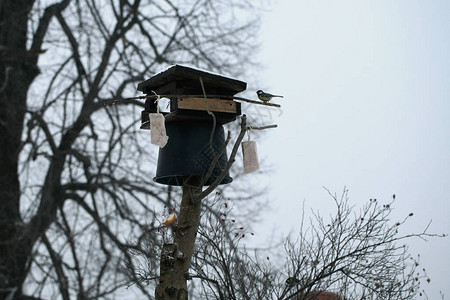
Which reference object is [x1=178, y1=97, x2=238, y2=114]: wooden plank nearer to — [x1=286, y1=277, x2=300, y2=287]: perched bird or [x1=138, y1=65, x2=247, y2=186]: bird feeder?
[x1=138, y1=65, x2=247, y2=186]: bird feeder

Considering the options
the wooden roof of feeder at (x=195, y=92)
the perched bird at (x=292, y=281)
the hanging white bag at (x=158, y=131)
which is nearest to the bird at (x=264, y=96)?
the wooden roof of feeder at (x=195, y=92)

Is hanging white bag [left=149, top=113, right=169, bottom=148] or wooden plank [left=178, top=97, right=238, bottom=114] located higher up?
wooden plank [left=178, top=97, right=238, bottom=114]

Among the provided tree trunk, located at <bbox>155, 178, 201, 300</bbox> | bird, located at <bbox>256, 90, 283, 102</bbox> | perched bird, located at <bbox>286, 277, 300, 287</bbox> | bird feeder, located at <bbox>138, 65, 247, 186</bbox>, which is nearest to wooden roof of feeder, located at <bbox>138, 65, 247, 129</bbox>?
bird feeder, located at <bbox>138, 65, 247, 186</bbox>

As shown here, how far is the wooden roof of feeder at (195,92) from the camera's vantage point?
3.24m

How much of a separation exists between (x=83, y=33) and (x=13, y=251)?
346 cm

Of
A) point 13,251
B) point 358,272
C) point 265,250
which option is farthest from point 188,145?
point 13,251

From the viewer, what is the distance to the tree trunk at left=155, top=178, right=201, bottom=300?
3.03 m

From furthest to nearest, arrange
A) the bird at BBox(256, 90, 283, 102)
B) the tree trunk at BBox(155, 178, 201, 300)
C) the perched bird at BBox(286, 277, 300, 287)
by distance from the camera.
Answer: the bird at BBox(256, 90, 283, 102)
the perched bird at BBox(286, 277, 300, 287)
the tree trunk at BBox(155, 178, 201, 300)

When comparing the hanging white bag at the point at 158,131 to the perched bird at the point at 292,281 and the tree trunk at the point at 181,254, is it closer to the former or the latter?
the tree trunk at the point at 181,254

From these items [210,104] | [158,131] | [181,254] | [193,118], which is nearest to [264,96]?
[210,104]

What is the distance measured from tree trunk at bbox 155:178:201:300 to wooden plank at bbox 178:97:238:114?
439 millimetres

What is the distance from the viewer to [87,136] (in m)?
8.84

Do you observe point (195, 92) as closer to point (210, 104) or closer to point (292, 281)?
point (210, 104)

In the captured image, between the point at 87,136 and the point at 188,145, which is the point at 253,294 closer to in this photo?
the point at 188,145
